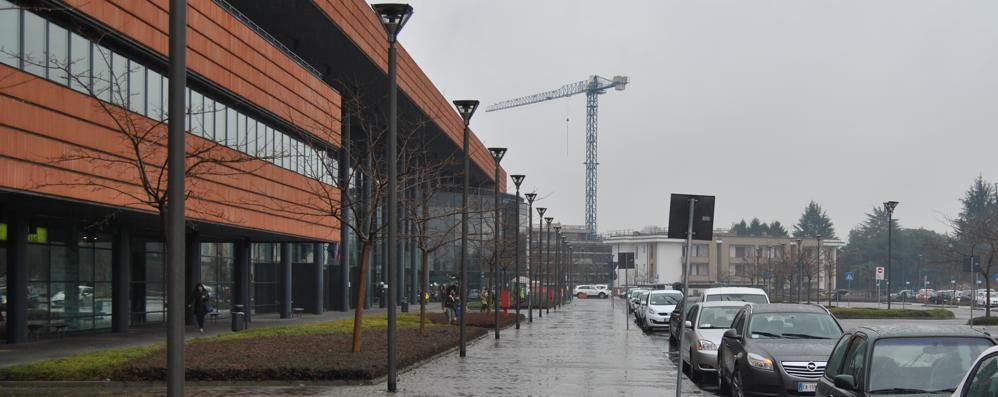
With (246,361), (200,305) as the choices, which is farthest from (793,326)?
(200,305)

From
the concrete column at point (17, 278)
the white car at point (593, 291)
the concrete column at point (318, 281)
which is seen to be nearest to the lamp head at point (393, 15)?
the concrete column at point (17, 278)

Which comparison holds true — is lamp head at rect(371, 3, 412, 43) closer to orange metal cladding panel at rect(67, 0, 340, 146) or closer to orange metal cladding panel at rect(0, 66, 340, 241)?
orange metal cladding panel at rect(0, 66, 340, 241)

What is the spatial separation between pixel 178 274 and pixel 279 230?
1136 inches

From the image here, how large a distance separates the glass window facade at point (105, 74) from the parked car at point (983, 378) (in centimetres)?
1341

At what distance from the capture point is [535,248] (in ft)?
281

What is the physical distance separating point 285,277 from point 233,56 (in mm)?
19924

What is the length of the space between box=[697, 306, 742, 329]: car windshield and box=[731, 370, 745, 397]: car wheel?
5.74 m

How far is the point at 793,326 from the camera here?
56.6 feet

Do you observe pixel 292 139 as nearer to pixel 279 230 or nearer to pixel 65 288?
pixel 279 230

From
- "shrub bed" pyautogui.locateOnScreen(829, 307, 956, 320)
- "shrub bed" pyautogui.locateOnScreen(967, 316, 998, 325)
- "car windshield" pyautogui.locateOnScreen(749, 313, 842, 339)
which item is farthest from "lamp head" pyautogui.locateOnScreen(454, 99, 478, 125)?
"shrub bed" pyautogui.locateOnScreen(829, 307, 956, 320)

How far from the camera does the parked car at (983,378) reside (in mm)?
6566

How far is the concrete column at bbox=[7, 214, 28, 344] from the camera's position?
27.7m

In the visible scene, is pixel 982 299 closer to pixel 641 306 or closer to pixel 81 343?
pixel 641 306

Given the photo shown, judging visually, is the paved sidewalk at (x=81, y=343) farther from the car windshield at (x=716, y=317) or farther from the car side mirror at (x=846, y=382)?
the car side mirror at (x=846, y=382)
